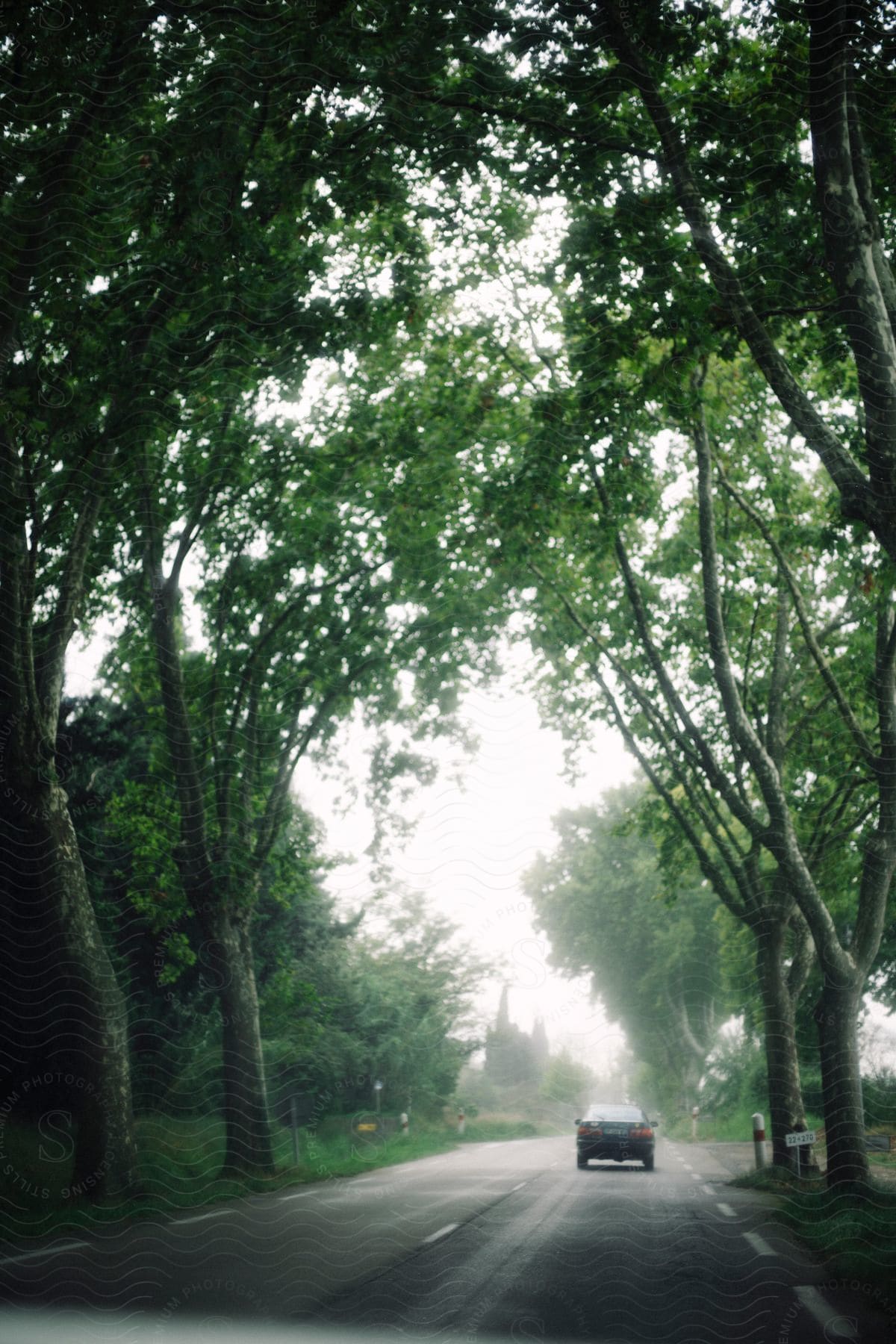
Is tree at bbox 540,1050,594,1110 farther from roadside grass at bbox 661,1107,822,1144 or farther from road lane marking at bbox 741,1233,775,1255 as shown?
roadside grass at bbox 661,1107,822,1144

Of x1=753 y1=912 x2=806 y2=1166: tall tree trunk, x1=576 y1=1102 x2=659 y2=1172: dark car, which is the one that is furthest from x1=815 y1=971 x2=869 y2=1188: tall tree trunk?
x1=576 y1=1102 x2=659 y2=1172: dark car

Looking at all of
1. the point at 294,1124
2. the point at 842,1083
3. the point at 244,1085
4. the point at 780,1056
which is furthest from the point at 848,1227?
the point at 780,1056

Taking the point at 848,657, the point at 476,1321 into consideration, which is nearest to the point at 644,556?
the point at 848,657

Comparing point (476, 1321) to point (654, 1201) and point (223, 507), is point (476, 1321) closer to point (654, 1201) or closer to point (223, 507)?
point (654, 1201)

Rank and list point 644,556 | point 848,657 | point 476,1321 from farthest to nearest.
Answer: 1. point 644,556
2. point 848,657
3. point 476,1321

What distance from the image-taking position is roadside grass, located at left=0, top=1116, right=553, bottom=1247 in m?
6.73

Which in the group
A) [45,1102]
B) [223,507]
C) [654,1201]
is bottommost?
[654,1201]

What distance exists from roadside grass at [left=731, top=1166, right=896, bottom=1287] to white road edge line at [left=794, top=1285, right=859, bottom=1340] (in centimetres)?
30

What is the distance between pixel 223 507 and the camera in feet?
35.3

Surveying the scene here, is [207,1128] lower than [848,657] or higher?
lower

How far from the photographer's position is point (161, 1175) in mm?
7438

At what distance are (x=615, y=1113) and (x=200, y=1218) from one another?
9.75m

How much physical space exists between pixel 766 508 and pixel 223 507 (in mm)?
6945

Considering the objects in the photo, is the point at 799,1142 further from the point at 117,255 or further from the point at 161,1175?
the point at 117,255
